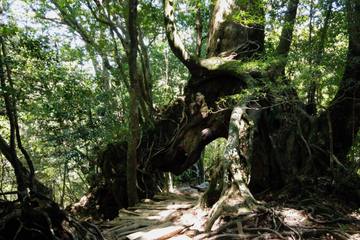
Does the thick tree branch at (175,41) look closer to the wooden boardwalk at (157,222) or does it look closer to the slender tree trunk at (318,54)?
the slender tree trunk at (318,54)

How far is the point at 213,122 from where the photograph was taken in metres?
7.76

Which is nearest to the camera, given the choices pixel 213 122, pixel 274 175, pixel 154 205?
pixel 274 175

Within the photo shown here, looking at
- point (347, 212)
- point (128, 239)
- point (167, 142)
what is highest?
point (167, 142)

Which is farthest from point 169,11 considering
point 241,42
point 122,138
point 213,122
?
point 122,138

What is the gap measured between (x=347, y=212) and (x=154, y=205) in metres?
3.32

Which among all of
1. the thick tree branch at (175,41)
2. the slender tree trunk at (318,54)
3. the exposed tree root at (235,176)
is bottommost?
the exposed tree root at (235,176)

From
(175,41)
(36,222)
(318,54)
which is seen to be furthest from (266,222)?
(175,41)

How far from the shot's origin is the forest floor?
167 inches

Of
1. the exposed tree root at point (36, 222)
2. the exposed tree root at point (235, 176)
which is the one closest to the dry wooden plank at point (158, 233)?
the exposed tree root at point (235, 176)

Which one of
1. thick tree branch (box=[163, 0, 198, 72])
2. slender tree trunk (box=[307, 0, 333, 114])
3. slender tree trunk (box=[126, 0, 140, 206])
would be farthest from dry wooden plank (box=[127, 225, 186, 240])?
thick tree branch (box=[163, 0, 198, 72])

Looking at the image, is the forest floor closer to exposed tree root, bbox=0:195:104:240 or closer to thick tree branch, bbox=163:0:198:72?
exposed tree root, bbox=0:195:104:240

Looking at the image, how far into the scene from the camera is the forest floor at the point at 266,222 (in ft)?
13.9

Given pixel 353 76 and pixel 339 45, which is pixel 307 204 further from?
pixel 339 45

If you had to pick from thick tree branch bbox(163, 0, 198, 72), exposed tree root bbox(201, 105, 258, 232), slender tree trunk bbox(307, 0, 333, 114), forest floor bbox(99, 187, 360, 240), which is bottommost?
forest floor bbox(99, 187, 360, 240)
